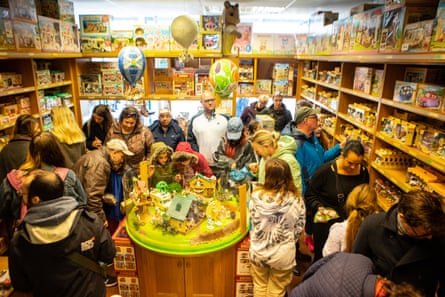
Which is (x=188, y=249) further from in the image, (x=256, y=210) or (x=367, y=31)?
(x=367, y=31)

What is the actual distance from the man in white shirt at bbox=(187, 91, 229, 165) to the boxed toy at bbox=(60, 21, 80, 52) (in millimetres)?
2642

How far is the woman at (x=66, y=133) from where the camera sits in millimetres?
3320

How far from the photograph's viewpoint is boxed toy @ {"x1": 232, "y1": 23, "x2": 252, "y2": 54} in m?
5.50

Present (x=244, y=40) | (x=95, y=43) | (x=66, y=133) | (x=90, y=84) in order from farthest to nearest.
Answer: (x=244, y=40)
(x=90, y=84)
(x=95, y=43)
(x=66, y=133)

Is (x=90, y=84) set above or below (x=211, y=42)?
below

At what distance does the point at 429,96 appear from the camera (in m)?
2.60

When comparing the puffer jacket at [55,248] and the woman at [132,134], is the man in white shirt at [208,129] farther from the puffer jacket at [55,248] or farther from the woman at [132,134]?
the puffer jacket at [55,248]

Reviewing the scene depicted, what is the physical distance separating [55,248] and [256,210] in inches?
54.3

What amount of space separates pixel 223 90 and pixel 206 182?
141cm

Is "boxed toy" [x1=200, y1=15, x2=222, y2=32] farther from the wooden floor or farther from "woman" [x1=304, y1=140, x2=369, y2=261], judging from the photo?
the wooden floor

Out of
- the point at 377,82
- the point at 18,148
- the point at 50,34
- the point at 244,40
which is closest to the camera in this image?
the point at 18,148

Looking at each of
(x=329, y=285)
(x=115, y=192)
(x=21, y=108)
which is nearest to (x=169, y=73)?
(x=21, y=108)

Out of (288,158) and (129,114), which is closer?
(288,158)

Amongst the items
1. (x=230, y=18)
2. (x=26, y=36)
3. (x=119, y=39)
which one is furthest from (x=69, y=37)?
(x=230, y=18)
